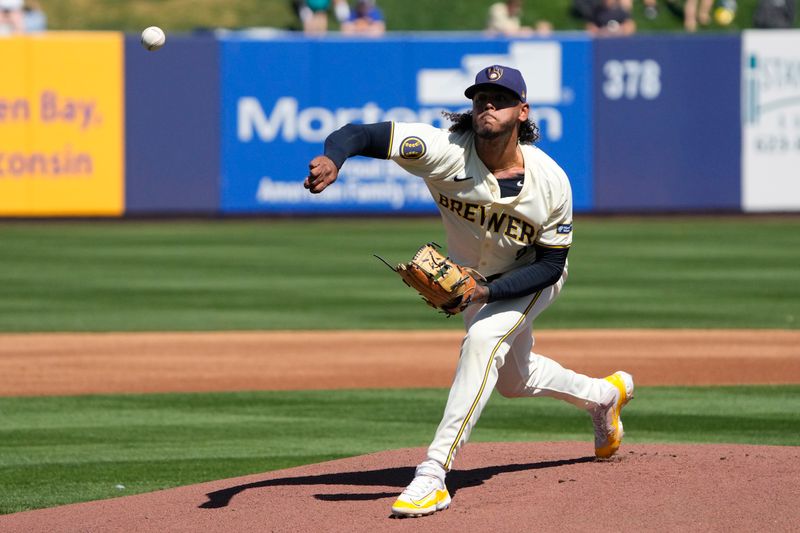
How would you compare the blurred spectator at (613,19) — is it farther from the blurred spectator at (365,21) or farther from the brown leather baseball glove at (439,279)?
the brown leather baseball glove at (439,279)

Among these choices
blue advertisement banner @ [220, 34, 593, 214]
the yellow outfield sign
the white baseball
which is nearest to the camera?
the white baseball

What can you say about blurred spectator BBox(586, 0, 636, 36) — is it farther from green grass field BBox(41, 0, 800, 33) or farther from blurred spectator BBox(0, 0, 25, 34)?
blurred spectator BBox(0, 0, 25, 34)

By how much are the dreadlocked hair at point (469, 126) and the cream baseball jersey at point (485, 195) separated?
5 centimetres

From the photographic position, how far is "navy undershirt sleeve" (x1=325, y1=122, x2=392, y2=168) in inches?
226

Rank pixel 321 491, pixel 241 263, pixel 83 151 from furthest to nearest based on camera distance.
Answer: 1. pixel 83 151
2. pixel 241 263
3. pixel 321 491

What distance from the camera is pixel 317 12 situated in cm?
2473

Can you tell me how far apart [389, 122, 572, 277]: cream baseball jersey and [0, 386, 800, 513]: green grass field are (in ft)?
5.18

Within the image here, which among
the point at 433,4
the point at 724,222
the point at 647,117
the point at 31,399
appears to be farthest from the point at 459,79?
the point at 31,399

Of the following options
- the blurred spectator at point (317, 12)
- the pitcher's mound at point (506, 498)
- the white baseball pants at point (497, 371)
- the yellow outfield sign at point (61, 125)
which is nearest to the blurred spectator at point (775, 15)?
the blurred spectator at point (317, 12)

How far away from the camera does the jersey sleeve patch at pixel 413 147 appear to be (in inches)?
233

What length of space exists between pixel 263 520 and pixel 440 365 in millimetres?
5424

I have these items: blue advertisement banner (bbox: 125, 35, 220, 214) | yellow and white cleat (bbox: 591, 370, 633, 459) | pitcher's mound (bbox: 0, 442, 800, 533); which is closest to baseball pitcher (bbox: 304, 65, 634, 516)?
pitcher's mound (bbox: 0, 442, 800, 533)

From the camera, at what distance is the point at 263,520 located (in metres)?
5.73

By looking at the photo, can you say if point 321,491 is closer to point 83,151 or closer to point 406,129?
point 406,129
